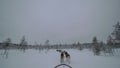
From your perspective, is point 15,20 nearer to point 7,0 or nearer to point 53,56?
point 7,0

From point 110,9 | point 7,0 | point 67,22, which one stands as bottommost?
point 67,22

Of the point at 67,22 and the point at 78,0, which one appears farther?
the point at 78,0

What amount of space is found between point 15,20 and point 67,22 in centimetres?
108

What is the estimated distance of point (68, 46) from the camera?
2621mm

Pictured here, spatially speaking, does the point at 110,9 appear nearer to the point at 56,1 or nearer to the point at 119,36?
the point at 119,36

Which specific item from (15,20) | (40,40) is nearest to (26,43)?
(40,40)

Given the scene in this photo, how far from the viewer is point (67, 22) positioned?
2.68 m

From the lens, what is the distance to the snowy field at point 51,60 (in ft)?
8.18

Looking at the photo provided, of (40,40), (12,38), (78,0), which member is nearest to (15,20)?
(12,38)

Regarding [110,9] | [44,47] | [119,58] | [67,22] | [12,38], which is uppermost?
[110,9]

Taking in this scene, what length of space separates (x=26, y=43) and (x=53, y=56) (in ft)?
1.96

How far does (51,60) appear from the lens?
2547mm

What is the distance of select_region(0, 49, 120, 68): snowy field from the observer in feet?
8.18

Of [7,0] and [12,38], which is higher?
[7,0]
